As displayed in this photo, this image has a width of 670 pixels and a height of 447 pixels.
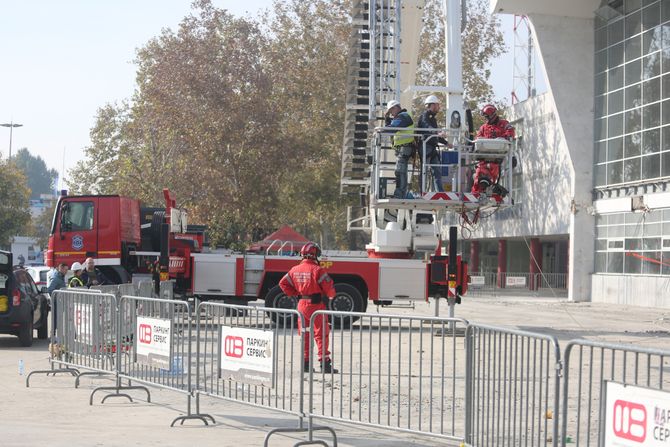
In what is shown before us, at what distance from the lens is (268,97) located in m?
48.4

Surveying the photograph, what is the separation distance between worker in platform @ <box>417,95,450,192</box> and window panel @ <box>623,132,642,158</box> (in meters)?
24.6

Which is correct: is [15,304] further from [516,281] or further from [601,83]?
[516,281]

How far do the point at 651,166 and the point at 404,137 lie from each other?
24.5 m

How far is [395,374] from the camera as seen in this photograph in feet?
29.0

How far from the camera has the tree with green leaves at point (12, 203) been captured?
249 feet

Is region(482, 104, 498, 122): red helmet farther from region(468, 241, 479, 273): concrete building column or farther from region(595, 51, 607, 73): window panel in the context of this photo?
region(468, 241, 479, 273): concrete building column

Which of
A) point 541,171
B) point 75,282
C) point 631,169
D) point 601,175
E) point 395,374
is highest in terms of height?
point 541,171

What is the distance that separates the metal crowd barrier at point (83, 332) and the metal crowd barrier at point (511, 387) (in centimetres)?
575

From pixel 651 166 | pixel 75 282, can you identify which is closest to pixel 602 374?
pixel 75 282

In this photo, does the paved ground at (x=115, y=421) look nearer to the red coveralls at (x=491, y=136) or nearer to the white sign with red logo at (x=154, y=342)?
the white sign with red logo at (x=154, y=342)

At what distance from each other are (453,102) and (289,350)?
484 inches

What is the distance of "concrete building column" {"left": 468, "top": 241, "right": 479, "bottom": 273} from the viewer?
2899 inches

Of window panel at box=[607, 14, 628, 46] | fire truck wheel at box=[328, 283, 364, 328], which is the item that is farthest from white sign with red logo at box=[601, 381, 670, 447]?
window panel at box=[607, 14, 628, 46]

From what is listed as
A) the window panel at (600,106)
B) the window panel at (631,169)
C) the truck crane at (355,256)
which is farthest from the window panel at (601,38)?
the truck crane at (355,256)
